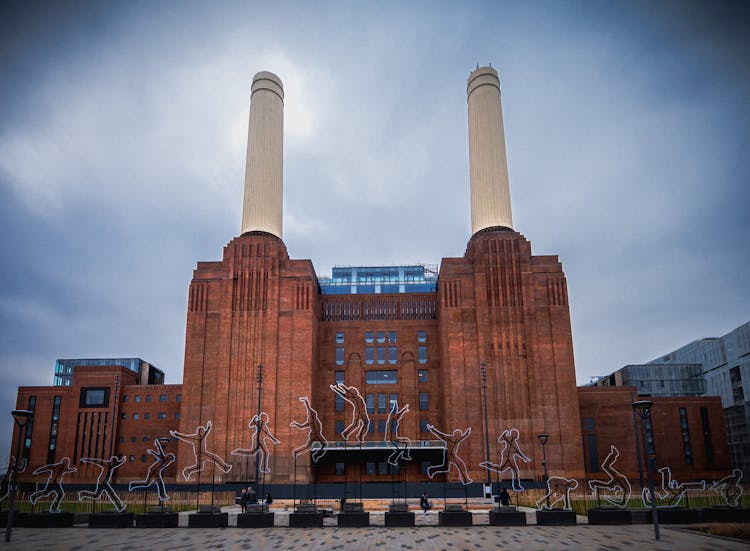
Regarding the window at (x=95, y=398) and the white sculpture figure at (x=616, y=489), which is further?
the window at (x=95, y=398)

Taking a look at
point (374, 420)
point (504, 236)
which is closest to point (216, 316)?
point (374, 420)

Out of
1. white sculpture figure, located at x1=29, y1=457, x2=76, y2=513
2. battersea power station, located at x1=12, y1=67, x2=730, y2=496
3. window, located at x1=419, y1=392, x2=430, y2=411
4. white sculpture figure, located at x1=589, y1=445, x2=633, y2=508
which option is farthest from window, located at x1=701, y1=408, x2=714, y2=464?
white sculpture figure, located at x1=29, y1=457, x2=76, y2=513

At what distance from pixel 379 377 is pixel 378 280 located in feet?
78.9

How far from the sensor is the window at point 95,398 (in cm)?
7025

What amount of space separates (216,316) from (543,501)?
38.2 m

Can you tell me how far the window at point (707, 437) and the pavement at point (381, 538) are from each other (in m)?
46.2

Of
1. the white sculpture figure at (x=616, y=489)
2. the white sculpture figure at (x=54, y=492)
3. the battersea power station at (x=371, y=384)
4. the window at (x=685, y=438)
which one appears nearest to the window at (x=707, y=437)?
the battersea power station at (x=371, y=384)

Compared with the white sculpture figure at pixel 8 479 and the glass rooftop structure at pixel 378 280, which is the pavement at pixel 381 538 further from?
the glass rooftop structure at pixel 378 280

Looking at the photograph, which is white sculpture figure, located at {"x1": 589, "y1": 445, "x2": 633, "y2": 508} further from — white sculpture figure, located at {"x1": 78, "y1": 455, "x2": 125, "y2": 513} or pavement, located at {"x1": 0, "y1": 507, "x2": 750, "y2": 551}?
white sculpture figure, located at {"x1": 78, "y1": 455, "x2": 125, "y2": 513}

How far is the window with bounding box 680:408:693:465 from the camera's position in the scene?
68750mm

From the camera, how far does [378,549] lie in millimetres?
24609

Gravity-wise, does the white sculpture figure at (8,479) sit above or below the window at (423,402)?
below

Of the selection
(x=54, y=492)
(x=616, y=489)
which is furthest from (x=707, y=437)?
(x=54, y=492)

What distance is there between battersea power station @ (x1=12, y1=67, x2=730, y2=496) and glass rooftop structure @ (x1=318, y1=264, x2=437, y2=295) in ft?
58.2
